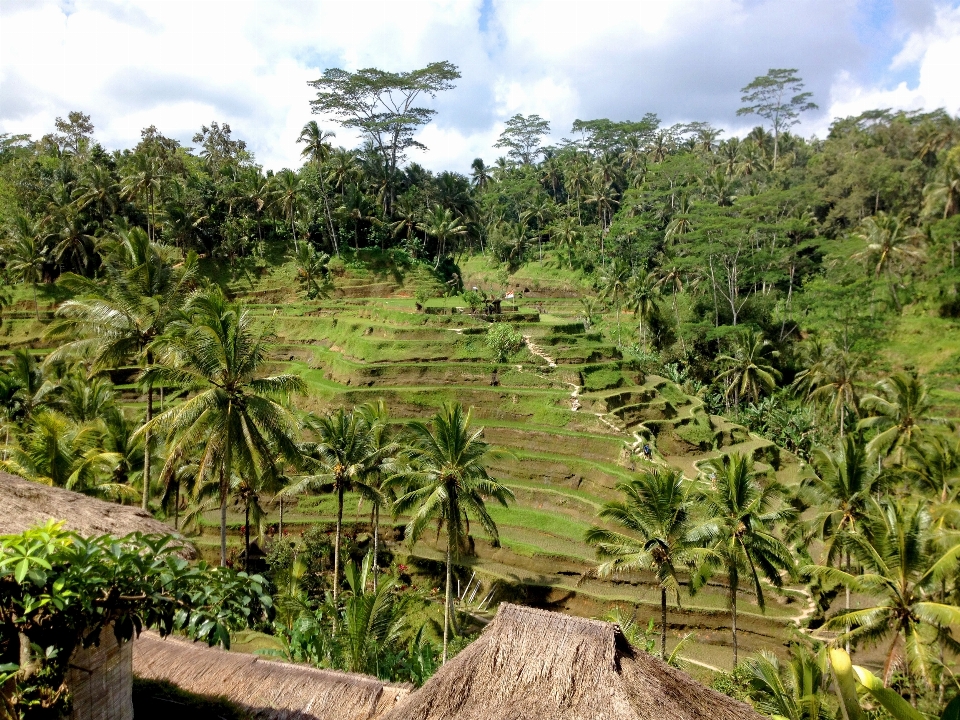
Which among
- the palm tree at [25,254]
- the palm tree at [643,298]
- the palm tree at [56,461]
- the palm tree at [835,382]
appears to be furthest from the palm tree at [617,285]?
the palm tree at [25,254]

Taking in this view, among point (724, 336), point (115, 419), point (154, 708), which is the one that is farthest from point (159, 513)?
point (724, 336)

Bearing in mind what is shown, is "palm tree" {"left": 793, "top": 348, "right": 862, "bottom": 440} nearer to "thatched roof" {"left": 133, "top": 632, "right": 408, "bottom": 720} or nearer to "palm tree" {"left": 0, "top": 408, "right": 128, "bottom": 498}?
"thatched roof" {"left": 133, "top": 632, "right": 408, "bottom": 720}

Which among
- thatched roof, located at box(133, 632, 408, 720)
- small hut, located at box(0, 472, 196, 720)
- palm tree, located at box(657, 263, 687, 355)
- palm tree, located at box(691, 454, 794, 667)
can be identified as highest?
palm tree, located at box(657, 263, 687, 355)

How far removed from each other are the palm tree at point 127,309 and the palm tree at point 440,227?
1032 inches

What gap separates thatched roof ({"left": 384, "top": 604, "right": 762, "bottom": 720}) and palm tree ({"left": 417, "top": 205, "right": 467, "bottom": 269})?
120ft

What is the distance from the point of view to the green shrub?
99.5ft

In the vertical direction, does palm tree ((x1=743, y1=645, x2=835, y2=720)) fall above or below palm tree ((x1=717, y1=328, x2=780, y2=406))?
below

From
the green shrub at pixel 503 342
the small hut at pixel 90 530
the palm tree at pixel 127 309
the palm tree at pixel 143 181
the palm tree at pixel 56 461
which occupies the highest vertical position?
the palm tree at pixel 143 181

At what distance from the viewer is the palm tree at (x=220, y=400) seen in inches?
524

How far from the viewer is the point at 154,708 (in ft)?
25.1

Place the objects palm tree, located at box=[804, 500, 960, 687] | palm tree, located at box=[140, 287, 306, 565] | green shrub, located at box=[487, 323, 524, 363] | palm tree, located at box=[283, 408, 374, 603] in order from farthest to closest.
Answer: green shrub, located at box=[487, 323, 524, 363] → palm tree, located at box=[283, 408, 374, 603] → palm tree, located at box=[140, 287, 306, 565] → palm tree, located at box=[804, 500, 960, 687]

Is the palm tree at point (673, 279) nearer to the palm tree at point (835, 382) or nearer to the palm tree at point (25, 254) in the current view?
the palm tree at point (835, 382)

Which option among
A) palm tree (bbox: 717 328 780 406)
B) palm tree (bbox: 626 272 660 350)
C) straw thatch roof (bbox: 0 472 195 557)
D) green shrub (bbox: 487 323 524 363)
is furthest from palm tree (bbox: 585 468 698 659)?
palm tree (bbox: 626 272 660 350)

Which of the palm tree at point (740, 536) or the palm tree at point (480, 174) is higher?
the palm tree at point (480, 174)
